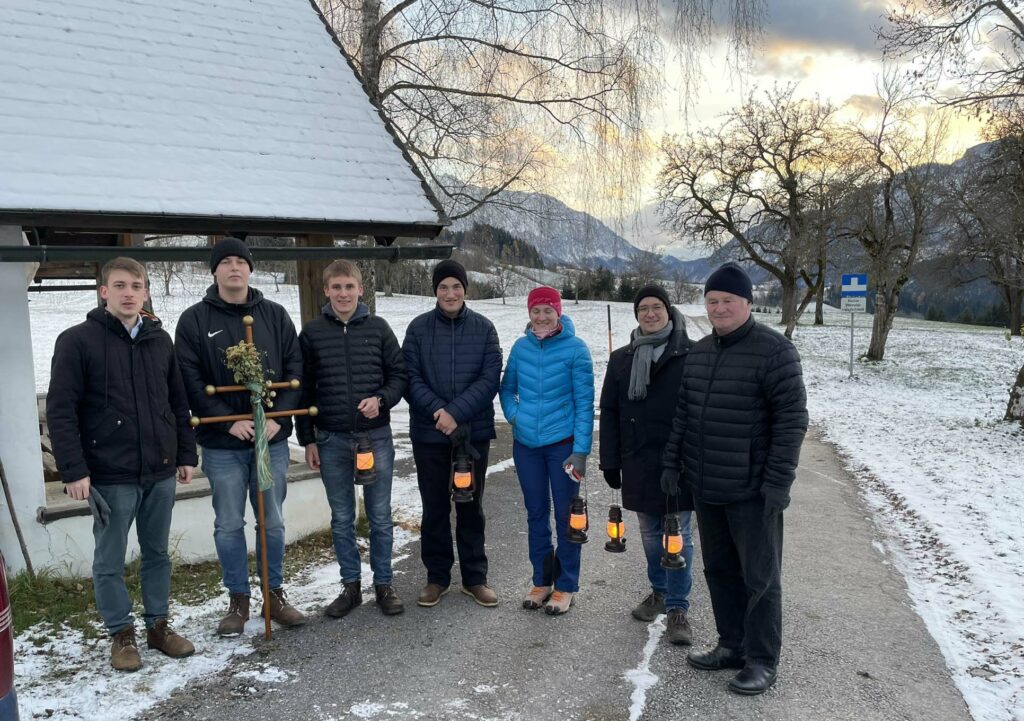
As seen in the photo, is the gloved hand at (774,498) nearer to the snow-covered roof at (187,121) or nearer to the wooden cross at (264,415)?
the wooden cross at (264,415)

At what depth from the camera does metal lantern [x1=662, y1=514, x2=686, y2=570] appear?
406 centimetres

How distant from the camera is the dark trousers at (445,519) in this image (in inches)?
188

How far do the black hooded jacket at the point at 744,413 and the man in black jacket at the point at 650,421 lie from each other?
352 mm

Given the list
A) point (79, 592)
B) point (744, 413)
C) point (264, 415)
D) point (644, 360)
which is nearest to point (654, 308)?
point (644, 360)

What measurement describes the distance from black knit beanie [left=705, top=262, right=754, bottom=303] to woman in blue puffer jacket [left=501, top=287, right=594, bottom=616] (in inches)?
40.8

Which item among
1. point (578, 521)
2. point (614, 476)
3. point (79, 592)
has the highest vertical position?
point (614, 476)

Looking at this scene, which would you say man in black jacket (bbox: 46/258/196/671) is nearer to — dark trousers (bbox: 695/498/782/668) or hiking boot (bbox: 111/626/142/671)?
hiking boot (bbox: 111/626/142/671)

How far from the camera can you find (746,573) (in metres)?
3.71

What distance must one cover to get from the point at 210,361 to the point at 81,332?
681 millimetres

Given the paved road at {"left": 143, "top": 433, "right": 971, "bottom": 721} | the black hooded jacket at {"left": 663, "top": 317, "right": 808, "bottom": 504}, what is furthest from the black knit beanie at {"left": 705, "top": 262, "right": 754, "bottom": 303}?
the paved road at {"left": 143, "top": 433, "right": 971, "bottom": 721}

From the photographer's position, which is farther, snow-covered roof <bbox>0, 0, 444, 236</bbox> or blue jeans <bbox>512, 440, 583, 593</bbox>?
snow-covered roof <bbox>0, 0, 444, 236</bbox>

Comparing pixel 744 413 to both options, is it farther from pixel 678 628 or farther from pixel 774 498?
pixel 678 628

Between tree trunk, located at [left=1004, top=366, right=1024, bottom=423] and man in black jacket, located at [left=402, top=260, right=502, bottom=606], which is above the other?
man in black jacket, located at [left=402, top=260, right=502, bottom=606]

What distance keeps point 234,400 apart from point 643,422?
2415 millimetres
